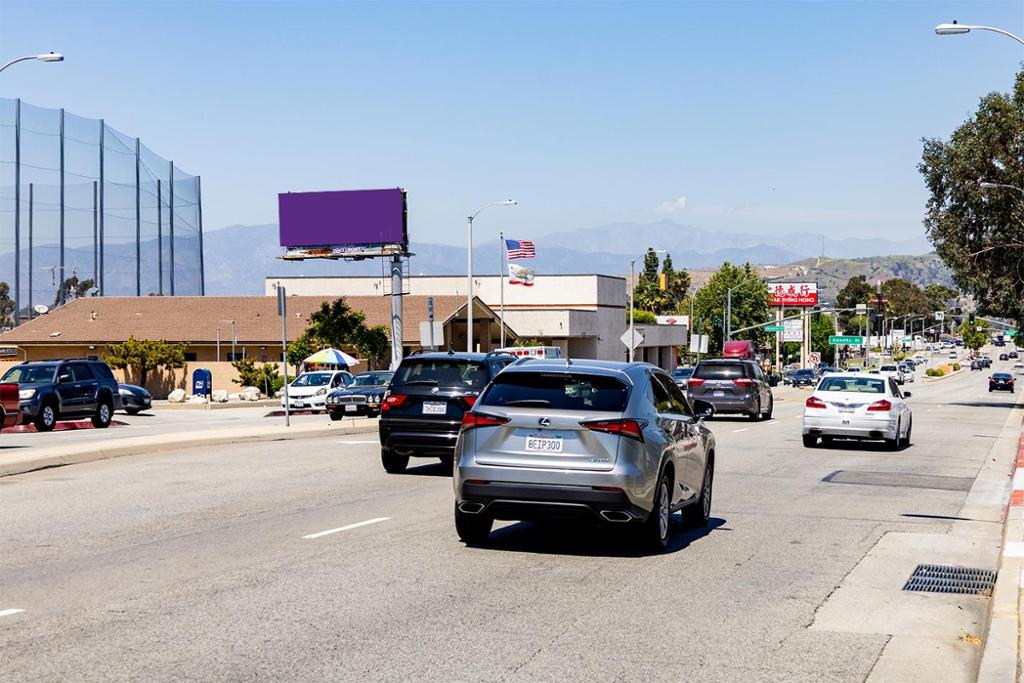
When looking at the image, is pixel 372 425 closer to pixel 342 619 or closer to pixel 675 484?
pixel 675 484

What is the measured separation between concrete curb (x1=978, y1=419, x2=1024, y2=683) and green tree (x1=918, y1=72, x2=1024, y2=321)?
46.5m

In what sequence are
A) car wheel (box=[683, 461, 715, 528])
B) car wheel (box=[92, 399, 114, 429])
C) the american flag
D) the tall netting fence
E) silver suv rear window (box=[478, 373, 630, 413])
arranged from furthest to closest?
1. the american flag
2. the tall netting fence
3. car wheel (box=[92, 399, 114, 429])
4. car wheel (box=[683, 461, 715, 528])
5. silver suv rear window (box=[478, 373, 630, 413])

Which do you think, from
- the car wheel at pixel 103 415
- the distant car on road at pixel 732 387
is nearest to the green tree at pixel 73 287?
the car wheel at pixel 103 415

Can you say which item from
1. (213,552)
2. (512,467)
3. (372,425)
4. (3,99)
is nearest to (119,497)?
(213,552)

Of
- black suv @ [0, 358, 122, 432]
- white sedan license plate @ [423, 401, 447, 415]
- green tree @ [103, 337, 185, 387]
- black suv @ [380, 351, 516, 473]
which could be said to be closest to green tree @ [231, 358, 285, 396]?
green tree @ [103, 337, 185, 387]

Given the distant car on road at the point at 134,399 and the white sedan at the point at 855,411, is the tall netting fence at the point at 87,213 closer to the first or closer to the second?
the distant car on road at the point at 134,399

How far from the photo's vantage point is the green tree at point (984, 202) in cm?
5553

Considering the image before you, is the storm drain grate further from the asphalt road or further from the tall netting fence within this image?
the tall netting fence

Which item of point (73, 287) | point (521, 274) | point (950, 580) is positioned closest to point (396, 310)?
point (521, 274)

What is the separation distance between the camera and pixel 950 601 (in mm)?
9906

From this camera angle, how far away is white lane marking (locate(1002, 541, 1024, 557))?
1116cm

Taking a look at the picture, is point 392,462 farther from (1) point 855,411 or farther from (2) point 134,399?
(2) point 134,399

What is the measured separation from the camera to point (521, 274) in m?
90.9

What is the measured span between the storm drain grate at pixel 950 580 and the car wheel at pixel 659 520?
7.41 feet
